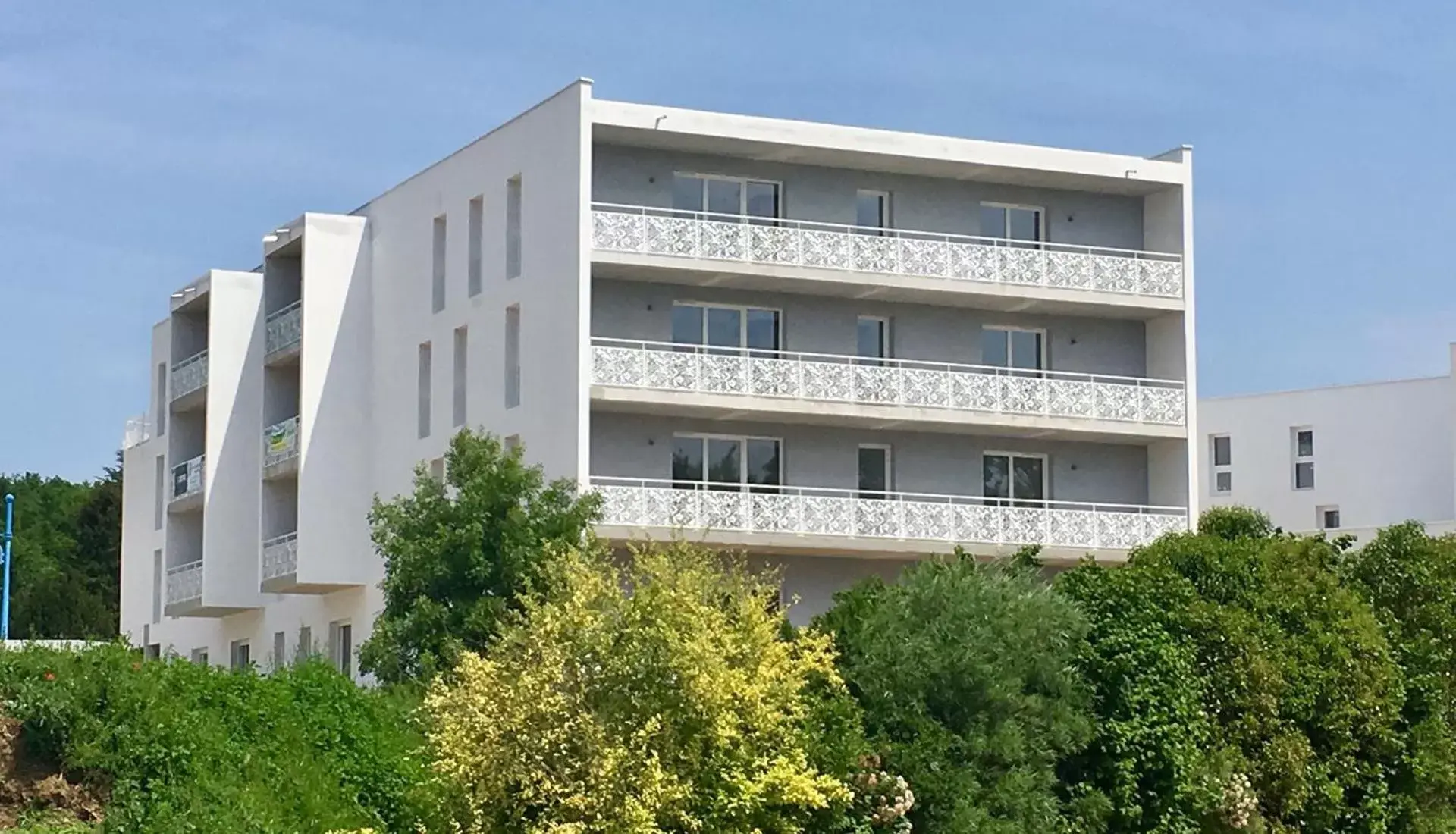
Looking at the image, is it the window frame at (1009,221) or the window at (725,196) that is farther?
the window frame at (1009,221)

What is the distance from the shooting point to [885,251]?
50.8 metres

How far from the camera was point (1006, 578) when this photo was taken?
31.2 meters

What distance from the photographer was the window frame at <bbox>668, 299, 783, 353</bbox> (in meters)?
49.9

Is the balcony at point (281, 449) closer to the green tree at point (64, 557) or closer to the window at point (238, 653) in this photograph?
the window at point (238, 653)

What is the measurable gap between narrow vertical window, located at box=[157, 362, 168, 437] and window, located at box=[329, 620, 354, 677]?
47.9 feet

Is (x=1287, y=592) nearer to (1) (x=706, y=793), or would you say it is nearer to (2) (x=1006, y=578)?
(2) (x=1006, y=578)

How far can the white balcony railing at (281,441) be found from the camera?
178ft

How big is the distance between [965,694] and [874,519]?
68.4 ft

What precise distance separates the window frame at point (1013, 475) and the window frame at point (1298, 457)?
77.2 ft

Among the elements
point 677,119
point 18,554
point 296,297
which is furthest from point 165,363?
point 18,554

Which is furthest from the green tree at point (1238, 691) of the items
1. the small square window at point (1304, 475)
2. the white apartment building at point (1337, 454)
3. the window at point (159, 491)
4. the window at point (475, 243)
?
the small square window at point (1304, 475)

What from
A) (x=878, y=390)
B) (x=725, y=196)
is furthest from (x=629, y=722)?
(x=725, y=196)

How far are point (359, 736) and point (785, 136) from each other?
76.8 feet

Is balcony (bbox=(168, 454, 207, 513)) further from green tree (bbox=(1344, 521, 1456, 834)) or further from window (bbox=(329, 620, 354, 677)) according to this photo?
green tree (bbox=(1344, 521, 1456, 834))
